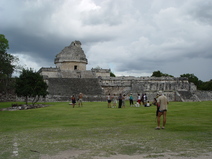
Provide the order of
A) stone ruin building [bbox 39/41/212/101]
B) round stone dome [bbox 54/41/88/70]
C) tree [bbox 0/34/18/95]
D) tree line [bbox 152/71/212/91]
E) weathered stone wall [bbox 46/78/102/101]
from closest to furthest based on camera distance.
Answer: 1. tree [bbox 0/34/18/95]
2. weathered stone wall [bbox 46/78/102/101]
3. stone ruin building [bbox 39/41/212/101]
4. round stone dome [bbox 54/41/88/70]
5. tree line [bbox 152/71/212/91]

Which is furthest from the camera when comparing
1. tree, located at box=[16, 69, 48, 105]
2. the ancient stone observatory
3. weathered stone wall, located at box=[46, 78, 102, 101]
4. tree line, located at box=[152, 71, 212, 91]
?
tree line, located at box=[152, 71, 212, 91]

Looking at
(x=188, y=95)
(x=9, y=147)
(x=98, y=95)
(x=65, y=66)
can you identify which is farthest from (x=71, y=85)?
(x=9, y=147)

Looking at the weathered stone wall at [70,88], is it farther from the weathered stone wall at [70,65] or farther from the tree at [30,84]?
the tree at [30,84]

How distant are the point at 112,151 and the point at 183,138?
2837mm

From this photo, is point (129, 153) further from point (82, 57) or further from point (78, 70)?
point (82, 57)

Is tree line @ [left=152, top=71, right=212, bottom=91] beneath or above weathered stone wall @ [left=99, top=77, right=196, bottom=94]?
above

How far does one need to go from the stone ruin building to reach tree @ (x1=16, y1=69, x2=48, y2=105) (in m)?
7.53

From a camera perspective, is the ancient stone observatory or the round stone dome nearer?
the ancient stone observatory

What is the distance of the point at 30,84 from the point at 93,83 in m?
15.7

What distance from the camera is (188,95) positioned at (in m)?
38.6

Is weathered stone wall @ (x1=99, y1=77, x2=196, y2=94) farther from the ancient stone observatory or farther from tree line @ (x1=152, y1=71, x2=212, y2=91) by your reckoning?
tree line @ (x1=152, y1=71, x2=212, y2=91)

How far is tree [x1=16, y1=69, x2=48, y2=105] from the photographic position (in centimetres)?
2786

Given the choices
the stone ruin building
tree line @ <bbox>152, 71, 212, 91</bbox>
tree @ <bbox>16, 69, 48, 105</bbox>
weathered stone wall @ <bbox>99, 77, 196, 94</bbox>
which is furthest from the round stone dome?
tree line @ <bbox>152, 71, 212, 91</bbox>

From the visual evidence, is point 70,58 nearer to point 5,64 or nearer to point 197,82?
point 5,64
